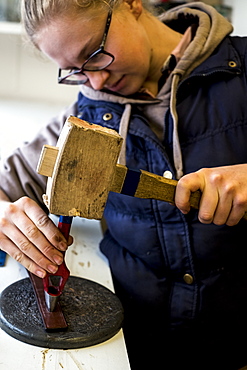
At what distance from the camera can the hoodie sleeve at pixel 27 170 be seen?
1.23 metres

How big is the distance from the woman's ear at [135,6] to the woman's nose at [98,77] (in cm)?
15

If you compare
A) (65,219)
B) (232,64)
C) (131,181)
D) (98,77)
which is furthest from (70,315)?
(232,64)

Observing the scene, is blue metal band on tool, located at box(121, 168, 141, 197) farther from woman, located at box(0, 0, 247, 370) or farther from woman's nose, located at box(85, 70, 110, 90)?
woman's nose, located at box(85, 70, 110, 90)

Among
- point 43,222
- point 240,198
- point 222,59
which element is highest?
point 222,59

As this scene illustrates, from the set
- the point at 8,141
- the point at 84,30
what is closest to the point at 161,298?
the point at 84,30

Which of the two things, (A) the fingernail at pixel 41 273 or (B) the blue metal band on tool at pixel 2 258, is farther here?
(B) the blue metal band on tool at pixel 2 258

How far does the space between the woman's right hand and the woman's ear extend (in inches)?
18.9

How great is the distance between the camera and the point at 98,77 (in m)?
1.10

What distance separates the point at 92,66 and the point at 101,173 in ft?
1.35

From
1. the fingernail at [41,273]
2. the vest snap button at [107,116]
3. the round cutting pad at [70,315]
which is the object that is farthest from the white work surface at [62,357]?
the vest snap button at [107,116]

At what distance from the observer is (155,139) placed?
109 centimetres

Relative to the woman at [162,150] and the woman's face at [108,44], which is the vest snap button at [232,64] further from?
the woman's face at [108,44]

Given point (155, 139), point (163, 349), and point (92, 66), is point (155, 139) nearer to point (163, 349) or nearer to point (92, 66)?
point (92, 66)

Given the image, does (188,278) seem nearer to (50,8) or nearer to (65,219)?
(65,219)
